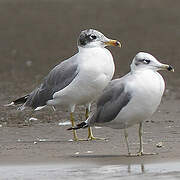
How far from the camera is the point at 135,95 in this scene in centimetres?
959

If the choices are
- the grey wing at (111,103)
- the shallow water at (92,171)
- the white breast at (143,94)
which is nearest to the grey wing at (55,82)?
the grey wing at (111,103)

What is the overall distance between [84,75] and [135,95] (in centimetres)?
173

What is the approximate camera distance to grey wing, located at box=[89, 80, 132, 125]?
9.77m

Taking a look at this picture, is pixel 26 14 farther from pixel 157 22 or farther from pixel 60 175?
pixel 60 175

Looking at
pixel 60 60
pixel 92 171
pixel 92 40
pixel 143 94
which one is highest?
pixel 60 60

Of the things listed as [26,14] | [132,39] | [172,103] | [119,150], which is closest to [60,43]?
[132,39]

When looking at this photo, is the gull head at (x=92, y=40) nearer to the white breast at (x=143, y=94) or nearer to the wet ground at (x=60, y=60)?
the wet ground at (x=60, y=60)

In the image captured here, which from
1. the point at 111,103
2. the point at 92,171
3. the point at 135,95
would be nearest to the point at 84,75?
the point at 111,103

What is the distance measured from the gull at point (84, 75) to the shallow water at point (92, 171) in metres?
1.87

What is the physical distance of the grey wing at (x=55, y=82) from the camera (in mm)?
11359

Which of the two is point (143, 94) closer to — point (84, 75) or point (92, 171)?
point (92, 171)

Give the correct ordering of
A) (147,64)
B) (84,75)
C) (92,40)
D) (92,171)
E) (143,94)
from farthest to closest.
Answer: (92,40) < (84,75) < (147,64) < (143,94) < (92,171)

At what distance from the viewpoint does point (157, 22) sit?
2289cm

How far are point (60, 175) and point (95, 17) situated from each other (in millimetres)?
15341
